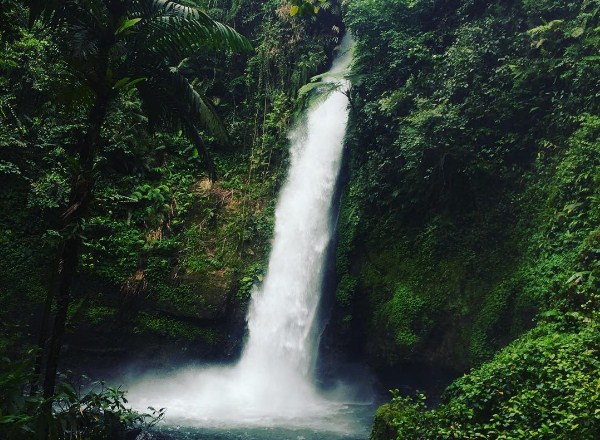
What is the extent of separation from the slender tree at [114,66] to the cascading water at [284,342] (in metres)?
4.54

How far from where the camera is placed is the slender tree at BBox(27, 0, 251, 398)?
5984 millimetres

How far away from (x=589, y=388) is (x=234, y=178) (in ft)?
37.0

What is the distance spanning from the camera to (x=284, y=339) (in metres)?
11.8

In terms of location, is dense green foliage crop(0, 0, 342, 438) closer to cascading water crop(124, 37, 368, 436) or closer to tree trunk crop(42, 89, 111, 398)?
cascading water crop(124, 37, 368, 436)

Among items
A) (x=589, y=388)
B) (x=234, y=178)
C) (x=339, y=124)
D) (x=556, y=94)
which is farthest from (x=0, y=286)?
(x=556, y=94)

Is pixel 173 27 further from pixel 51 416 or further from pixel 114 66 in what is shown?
pixel 51 416

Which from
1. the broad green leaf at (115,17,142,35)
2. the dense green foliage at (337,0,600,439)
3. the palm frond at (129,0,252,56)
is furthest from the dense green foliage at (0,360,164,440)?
the palm frond at (129,0,252,56)

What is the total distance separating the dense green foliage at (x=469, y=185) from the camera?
8375 millimetres

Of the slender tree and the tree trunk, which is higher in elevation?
the slender tree

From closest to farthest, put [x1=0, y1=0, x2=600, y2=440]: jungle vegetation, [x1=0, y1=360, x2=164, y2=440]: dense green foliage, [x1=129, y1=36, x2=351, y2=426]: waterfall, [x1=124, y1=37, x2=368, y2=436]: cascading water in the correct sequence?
1. [x1=0, y1=360, x2=164, y2=440]: dense green foliage
2. [x1=0, y1=0, x2=600, y2=440]: jungle vegetation
3. [x1=124, y1=37, x2=368, y2=436]: cascading water
4. [x1=129, y1=36, x2=351, y2=426]: waterfall

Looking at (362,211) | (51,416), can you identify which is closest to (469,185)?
(362,211)

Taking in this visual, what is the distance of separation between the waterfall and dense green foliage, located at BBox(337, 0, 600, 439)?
3.11ft

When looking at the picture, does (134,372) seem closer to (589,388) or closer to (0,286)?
(0,286)

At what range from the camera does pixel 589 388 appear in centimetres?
540
